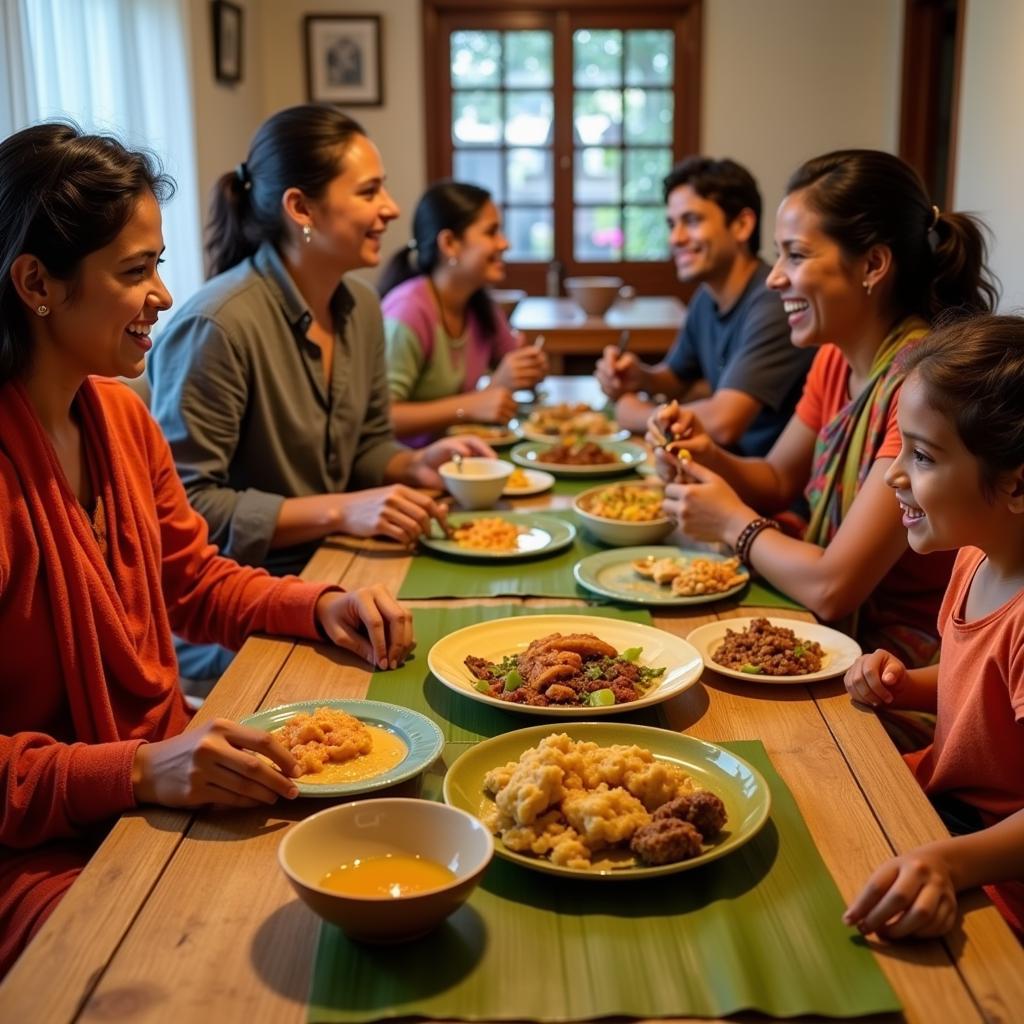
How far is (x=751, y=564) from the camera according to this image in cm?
198

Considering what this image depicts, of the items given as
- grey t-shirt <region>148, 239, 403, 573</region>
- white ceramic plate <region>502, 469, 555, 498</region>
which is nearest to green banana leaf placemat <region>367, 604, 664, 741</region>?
grey t-shirt <region>148, 239, 403, 573</region>

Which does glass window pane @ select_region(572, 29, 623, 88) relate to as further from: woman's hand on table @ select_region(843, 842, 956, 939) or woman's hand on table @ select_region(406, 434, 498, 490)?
woman's hand on table @ select_region(843, 842, 956, 939)

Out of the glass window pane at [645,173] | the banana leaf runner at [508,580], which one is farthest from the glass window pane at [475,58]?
the banana leaf runner at [508,580]

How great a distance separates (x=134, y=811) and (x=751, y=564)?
1.10m

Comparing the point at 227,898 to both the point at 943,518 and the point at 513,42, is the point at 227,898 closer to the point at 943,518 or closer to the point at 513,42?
the point at 943,518

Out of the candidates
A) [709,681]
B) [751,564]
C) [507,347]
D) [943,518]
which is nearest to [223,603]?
[709,681]

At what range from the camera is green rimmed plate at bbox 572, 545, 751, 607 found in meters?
1.83

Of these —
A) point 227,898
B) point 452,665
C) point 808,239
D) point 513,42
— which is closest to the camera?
point 227,898

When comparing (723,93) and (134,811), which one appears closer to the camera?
(134,811)

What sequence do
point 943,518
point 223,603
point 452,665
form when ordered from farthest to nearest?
point 223,603, point 452,665, point 943,518

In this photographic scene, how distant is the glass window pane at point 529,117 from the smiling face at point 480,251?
388 cm

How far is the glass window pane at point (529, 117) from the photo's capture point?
7184mm

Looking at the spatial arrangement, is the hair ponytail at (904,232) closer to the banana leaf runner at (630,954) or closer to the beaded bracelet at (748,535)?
the beaded bracelet at (748,535)

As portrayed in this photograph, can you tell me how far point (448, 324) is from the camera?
3.60m
